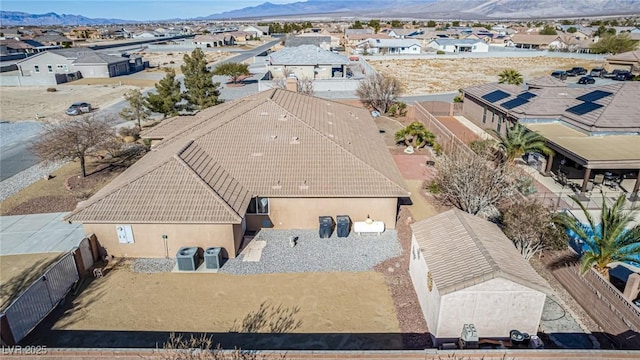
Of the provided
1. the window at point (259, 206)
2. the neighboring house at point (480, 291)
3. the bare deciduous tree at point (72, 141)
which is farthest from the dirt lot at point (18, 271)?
the neighboring house at point (480, 291)

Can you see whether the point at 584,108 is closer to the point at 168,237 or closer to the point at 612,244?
the point at 612,244

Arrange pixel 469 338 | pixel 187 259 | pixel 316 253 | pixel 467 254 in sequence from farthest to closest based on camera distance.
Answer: pixel 316 253, pixel 187 259, pixel 467 254, pixel 469 338

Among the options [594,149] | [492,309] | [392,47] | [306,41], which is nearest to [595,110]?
[594,149]

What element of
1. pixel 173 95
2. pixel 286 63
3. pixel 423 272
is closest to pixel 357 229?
pixel 423 272

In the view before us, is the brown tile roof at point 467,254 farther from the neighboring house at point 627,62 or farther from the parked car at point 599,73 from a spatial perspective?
the neighboring house at point 627,62

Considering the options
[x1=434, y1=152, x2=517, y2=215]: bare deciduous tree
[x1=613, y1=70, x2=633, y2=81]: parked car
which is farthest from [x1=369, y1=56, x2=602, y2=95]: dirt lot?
[x1=434, y1=152, x2=517, y2=215]: bare deciduous tree

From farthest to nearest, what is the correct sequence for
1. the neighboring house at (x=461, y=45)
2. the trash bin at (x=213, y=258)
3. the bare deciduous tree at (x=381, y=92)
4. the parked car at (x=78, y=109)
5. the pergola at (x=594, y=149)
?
the neighboring house at (x=461, y=45)
the parked car at (x=78, y=109)
the bare deciduous tree at (x=381, y=92)
the pergola at (x=594, y=149)
the trash bin at (x=213, y=258)
